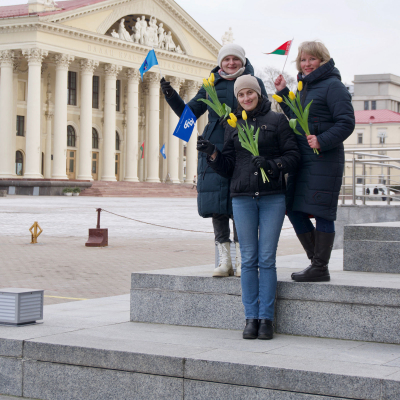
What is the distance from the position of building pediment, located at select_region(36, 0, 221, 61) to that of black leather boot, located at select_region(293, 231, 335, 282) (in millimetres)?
48906

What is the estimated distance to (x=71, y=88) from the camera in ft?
196

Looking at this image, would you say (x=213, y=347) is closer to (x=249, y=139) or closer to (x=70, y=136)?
(x=249, y=139)

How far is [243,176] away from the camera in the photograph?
18.1ft

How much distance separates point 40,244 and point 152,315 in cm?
1132

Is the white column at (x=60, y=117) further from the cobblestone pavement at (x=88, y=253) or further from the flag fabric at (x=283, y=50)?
the flag fabric at (x=283, y=50)

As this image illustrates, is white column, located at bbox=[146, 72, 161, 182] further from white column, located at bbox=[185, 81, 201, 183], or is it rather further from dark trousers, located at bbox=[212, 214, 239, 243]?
dark trousers, located at bbox=[212, 214, 239, 243]

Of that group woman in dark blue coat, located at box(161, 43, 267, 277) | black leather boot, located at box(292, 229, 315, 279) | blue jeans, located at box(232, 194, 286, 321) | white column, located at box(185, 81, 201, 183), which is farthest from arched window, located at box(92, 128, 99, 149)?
blue jeans, located at box(232, 194, 286, 321)

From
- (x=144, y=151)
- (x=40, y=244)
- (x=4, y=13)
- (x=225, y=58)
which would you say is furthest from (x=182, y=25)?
(x=225, y=58)

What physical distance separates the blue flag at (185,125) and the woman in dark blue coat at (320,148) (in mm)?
852

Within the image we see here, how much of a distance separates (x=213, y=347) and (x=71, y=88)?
186 feet

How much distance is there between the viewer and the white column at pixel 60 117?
53406 mm

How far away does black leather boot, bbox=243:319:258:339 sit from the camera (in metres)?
5.40

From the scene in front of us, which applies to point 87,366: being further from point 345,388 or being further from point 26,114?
point 26,114

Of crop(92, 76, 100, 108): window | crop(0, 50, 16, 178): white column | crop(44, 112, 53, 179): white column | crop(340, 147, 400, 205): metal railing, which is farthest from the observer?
crop(92, 76, 100, 108): window
